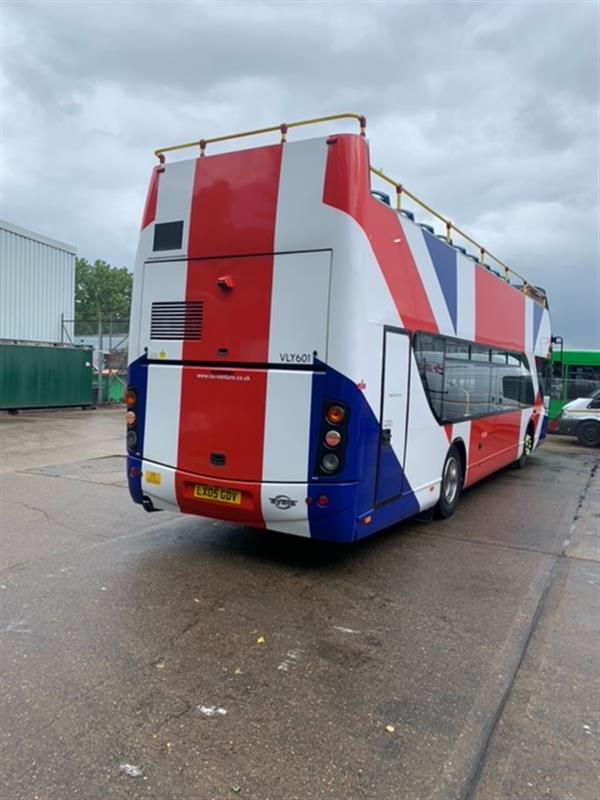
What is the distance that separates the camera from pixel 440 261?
21.2 feet

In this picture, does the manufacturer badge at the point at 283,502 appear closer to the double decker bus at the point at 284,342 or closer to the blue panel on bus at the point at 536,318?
the double decker bus at the point at 284,342

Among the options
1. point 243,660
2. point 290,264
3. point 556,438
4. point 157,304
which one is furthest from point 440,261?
point 556,438

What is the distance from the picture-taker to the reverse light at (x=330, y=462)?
4.76 metres

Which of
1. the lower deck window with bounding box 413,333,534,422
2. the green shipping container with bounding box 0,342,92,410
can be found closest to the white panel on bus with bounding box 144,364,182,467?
the lower deck window with bounding box 413,333,534,422

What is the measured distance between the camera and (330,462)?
4.78m

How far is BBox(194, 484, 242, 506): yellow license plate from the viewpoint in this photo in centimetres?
508

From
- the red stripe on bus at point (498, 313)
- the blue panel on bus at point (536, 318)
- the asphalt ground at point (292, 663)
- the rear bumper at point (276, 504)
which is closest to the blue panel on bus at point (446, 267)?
the red stripe on bus at point (498, 313)

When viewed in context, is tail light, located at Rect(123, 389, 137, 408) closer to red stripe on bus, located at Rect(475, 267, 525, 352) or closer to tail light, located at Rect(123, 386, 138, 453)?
tail light, located at Rect(123, 386, 138, 453)

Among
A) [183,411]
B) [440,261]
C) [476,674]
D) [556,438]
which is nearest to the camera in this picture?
[476,674]

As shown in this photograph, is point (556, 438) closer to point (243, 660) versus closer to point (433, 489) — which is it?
point (433, 489)

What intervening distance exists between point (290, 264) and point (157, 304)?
1.51 metres

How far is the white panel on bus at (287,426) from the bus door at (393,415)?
740 mm

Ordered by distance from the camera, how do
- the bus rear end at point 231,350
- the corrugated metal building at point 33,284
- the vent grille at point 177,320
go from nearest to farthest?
the bus rear end at point 231,350
the vent grille at point 177,320
the corrugated metal building at point 33,284

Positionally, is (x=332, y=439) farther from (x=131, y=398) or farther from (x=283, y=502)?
(x=131, y=398)
